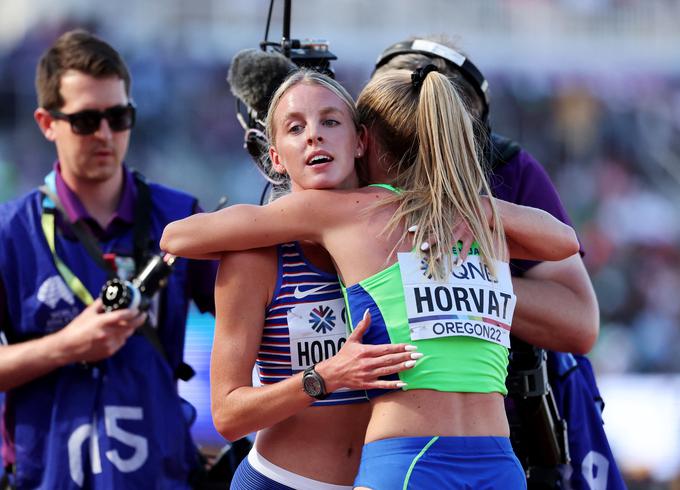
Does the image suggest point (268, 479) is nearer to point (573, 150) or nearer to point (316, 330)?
point (316, 330)

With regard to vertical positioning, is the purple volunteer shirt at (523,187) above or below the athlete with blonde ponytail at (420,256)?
above

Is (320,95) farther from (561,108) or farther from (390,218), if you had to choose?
(561,108)

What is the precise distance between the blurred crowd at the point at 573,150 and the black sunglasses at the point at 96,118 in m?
8.10

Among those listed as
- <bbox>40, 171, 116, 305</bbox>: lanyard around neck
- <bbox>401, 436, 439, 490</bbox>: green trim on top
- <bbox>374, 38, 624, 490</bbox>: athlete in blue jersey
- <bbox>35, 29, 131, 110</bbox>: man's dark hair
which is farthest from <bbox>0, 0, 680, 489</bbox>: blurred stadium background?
<bbox>401, 436, 439, 490</bbox>: green trim on top

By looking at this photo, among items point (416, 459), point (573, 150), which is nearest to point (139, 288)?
point (416, 459)

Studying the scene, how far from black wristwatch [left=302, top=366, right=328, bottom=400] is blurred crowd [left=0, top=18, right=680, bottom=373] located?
9248 millimetres

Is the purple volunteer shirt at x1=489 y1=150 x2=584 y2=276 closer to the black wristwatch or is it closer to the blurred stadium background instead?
the black wristwatch

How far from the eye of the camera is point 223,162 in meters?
12.9

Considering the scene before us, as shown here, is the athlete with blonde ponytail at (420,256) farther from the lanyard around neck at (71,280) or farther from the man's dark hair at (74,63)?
the man's dark hair at (74,63)

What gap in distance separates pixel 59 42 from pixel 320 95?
6.23 ft

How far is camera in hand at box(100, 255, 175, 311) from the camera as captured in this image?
11.7 feet

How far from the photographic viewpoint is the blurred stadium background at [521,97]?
12.4m

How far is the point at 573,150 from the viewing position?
13695 millimetres

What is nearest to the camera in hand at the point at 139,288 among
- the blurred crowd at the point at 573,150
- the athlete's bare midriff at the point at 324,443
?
the athlete's bare midriff at the point at 324,443
